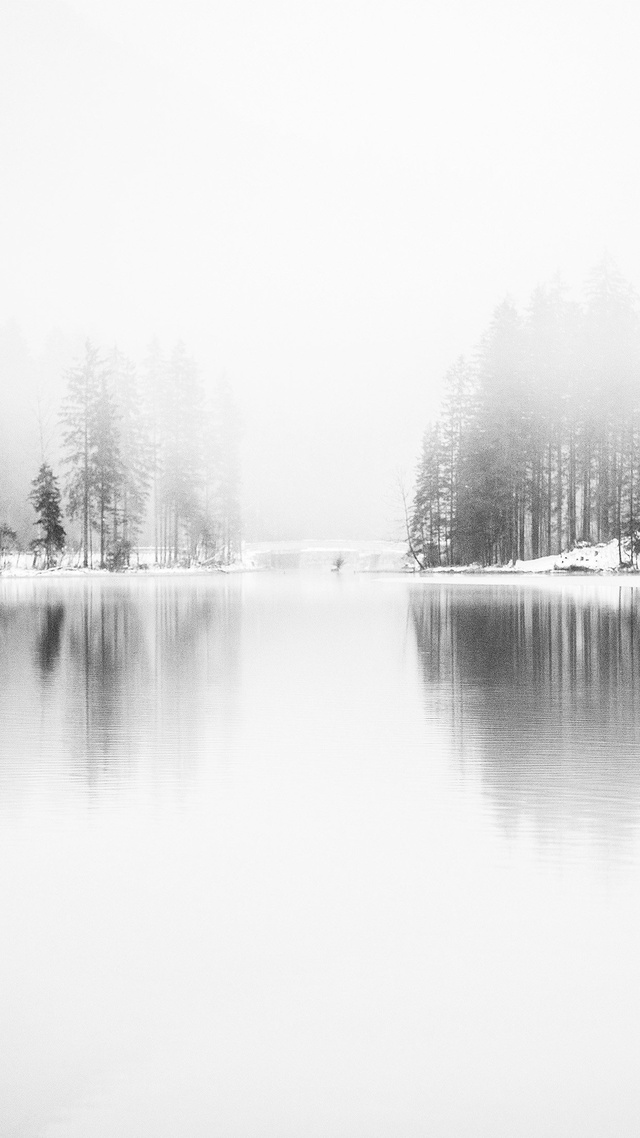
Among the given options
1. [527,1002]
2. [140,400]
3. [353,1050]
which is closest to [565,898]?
[527,1002]

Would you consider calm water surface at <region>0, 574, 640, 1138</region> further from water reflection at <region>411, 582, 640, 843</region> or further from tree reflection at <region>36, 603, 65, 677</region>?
tree reflection at <region>36, 603, 65, 677</region>

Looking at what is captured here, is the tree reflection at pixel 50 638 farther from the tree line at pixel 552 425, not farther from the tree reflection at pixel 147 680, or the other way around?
the tree line at pixel 552 425

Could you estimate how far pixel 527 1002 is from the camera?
4.86m

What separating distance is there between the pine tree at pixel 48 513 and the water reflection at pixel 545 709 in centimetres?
4109

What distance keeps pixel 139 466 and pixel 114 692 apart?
231ft

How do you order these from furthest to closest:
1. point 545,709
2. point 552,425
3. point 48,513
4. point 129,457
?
point 129,457, point 552,425, point 48,513, point 545,709

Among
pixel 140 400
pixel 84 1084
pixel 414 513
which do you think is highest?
pixel 140 400

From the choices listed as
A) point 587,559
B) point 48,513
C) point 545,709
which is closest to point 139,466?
point 48,513

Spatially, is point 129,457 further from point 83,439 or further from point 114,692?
point 114,692

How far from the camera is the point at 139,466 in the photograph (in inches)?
3342

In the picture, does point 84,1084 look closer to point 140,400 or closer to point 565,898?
point 565,898

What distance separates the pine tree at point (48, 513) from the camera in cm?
6756

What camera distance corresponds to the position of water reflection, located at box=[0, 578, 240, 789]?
1059 cm

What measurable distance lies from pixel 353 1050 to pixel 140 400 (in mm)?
81692
